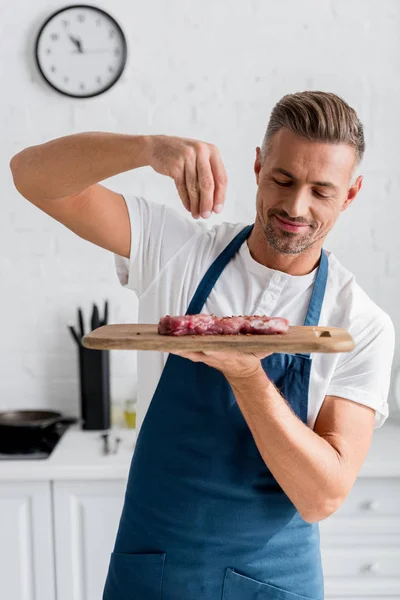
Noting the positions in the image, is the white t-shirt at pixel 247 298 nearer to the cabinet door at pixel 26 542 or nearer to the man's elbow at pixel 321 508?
the man's elbow at pixel 321 508

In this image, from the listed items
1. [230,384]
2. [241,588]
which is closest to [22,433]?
[241,588]

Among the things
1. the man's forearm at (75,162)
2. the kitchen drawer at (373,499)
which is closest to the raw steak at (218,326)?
the man's forearm at (75,162)

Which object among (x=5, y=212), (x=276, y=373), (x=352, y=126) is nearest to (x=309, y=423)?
(x=276, y=373)

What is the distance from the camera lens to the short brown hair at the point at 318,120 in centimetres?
141

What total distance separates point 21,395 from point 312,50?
69.8 inches

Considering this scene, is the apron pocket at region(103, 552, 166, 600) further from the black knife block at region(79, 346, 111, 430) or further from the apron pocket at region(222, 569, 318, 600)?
the black knife block at region(79, 346, 111, 430)

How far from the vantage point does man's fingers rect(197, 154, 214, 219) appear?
3.68 feet

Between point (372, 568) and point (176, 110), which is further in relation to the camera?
point (176, 110)

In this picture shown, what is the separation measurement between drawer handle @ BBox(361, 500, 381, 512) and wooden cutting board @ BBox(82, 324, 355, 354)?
1354 millimetres

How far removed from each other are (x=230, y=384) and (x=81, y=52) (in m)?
1.81

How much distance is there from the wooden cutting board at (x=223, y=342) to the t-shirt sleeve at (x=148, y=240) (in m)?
0.43

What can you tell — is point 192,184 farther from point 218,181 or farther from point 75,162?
point 75,162

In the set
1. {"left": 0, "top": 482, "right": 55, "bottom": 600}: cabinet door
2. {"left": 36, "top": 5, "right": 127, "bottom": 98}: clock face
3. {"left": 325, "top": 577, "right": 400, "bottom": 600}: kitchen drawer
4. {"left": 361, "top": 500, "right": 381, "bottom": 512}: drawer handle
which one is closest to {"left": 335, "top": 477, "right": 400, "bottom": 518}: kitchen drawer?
{"left": 361, "top": 500, "right": 381, "bottom": 512}: drawer handle

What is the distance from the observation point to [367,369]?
4.93ft
